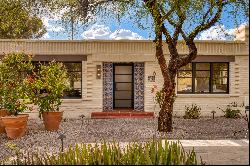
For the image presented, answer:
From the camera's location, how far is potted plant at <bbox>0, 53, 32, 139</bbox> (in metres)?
12.1

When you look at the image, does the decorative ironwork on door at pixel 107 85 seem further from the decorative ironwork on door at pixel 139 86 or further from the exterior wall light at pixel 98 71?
the decorative ironwork on door at pixel 139 86

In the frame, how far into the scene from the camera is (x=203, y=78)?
19.3 metres

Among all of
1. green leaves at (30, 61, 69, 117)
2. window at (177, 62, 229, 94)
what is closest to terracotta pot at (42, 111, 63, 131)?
green leaves at (30, 61, 69, 117)

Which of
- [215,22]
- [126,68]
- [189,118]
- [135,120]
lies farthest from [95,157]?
[126,68]

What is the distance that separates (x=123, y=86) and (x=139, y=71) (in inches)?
62.0

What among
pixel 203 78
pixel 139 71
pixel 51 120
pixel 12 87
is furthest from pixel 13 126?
pixel 203 78

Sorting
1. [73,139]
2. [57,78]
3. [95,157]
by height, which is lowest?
[73,139]

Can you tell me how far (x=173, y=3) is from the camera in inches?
454

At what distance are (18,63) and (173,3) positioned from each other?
544cm

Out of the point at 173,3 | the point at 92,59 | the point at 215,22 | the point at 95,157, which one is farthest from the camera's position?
the point at 92,59

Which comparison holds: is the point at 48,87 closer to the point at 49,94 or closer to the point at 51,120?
the point at 49,94

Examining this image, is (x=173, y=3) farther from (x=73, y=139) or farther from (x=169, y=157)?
(x=169, y=157)

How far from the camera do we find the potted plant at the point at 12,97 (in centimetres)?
1210

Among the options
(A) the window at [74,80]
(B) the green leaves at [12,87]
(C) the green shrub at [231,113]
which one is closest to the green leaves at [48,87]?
(B) the green leaves at [12,87]
